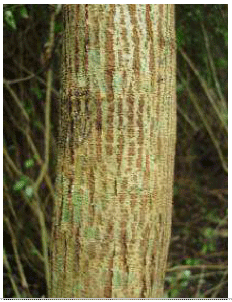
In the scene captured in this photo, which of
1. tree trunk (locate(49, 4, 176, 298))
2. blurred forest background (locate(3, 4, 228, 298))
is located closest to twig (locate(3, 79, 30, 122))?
blurred forest background (locate(3, 4, 228, 298))

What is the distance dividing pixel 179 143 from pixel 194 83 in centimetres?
61

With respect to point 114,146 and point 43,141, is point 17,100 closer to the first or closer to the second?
point 43,141

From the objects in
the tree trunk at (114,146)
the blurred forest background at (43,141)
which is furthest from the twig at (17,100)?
the tree trunk at (114,146)

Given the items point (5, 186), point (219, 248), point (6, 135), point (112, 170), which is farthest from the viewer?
point (219, 248)

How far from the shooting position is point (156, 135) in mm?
1441

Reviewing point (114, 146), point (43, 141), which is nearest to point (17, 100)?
point (43, 141)

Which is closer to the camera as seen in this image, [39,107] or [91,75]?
[91,75]

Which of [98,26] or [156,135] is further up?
[98,26]

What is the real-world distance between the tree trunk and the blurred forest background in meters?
1.19

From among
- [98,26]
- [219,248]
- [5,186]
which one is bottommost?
[219,248]

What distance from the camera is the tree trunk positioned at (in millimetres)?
1406

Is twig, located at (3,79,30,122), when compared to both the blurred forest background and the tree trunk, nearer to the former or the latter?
the blurred forest background
